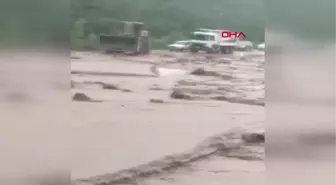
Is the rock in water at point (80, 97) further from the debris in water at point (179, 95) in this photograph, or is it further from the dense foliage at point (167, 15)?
the debris in water at point (179, 95)

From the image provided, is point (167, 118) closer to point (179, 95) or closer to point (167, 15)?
point (179, 95)

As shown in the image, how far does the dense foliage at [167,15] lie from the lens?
158 centimetres

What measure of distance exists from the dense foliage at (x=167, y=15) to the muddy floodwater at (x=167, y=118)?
7cm

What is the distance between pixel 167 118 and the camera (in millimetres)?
1603

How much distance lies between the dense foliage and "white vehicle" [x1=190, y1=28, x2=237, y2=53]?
0.8 inches

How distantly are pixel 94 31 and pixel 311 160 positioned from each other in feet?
2.69

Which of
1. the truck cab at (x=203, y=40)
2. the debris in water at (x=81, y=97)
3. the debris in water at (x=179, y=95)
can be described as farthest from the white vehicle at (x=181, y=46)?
the debris in water at (x=81, y=97)

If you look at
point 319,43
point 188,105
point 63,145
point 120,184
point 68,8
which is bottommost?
point 120,184

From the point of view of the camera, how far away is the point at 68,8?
1.57 metres

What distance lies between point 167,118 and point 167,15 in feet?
1.10

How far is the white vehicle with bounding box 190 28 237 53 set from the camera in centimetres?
159

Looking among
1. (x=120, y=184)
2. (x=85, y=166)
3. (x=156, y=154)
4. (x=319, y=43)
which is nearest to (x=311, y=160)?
(x=319, y=43)

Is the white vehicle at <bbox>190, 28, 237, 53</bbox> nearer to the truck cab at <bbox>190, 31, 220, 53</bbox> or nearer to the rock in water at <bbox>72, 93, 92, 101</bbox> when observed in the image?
the truck cab at <bbox>190, 31, 220, 53</bbox>

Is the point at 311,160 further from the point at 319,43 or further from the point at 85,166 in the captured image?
the point at 85,166
